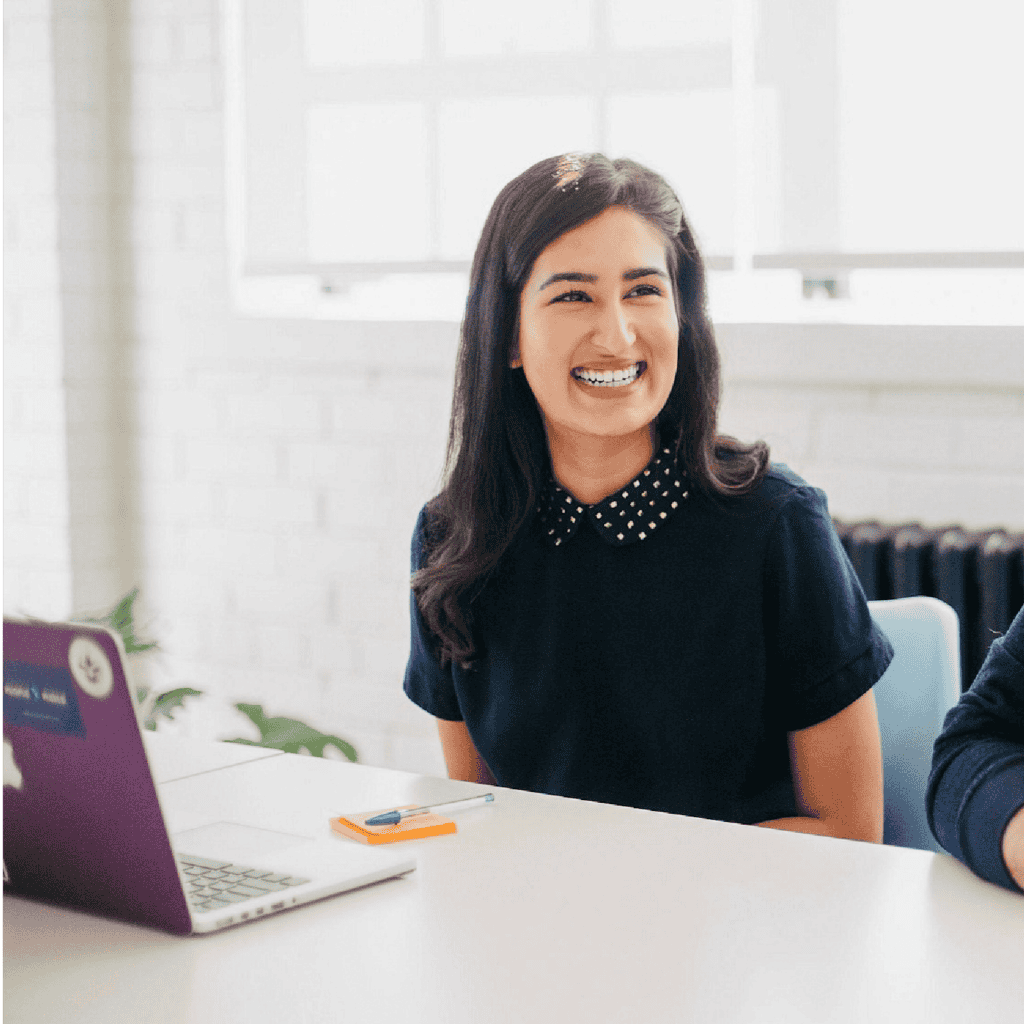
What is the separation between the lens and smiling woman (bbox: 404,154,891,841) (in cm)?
149

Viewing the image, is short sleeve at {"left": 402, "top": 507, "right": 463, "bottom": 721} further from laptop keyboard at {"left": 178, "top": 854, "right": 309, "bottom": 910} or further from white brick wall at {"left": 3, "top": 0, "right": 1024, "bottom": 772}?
white brick wall at {"left": 3, "top": 0, "right": 1024, "bottom": 772}

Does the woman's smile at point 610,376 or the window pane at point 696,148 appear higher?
the window pane at point 696,148

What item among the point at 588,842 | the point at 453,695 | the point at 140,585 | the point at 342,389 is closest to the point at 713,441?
the point at 453,695

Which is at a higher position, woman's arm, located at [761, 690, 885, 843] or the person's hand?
the person's hand

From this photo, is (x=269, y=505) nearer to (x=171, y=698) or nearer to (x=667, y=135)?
(x=171, y=698)

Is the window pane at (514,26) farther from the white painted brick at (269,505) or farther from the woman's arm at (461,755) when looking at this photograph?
the woman's arm at (461,755)

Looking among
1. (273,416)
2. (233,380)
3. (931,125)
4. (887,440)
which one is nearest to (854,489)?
(887,440)

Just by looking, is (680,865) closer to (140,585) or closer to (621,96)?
(621,96)

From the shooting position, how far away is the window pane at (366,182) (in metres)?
2.74

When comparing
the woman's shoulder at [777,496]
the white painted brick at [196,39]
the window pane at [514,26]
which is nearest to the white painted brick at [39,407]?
the white painted brick at [196,39]

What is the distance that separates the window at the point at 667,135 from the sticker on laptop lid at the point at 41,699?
4.45ft

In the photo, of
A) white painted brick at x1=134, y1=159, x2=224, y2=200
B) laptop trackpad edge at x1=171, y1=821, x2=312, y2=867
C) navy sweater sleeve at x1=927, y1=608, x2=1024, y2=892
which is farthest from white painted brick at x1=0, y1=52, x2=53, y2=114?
navy sweater sleeve at x1=927, y1=608, x2=1024, y2=892

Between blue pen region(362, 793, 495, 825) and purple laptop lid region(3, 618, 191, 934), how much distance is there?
25 cm

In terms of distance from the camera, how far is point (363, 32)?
278 centimetres
